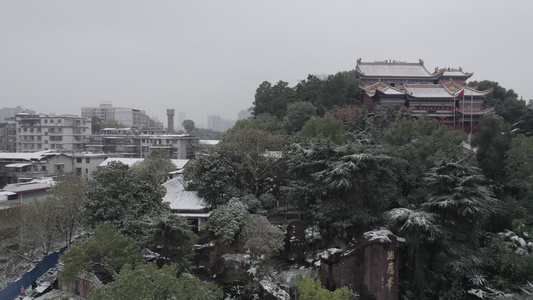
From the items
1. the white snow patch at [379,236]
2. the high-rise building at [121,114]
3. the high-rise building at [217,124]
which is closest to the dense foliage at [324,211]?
the white snow patch at [379,236]

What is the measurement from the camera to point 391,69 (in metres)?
31.7

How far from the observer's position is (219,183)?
17016 mm

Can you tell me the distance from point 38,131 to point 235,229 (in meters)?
40.5

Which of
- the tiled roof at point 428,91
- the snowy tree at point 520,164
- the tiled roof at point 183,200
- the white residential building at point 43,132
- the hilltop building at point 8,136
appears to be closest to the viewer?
the snowy tree at point 520,164

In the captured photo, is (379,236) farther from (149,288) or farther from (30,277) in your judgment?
(30,277)

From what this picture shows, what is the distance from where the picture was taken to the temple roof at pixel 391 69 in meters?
30.8

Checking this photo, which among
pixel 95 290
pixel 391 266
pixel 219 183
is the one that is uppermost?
pixel 219 183

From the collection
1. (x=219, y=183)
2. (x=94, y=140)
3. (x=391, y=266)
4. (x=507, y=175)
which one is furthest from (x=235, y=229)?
(x=94, y=140)

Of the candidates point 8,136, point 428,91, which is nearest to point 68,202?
point 428,91

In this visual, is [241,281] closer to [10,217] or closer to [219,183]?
[219,183]

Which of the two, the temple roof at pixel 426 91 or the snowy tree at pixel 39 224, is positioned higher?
the temple roof at pixel 426 91

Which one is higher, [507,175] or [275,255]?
[507,175]

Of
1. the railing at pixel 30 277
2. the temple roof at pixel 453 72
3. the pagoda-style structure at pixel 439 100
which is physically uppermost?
the temple roof at pixel 453 72

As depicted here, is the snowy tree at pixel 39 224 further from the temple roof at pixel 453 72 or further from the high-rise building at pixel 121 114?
the high-rise building at pixel 121 114
